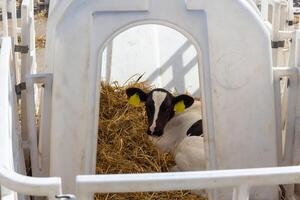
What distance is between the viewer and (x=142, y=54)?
518cm

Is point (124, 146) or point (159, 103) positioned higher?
point (159, 103)

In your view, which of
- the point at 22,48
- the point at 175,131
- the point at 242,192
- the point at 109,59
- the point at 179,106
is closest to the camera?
the point at 242,192

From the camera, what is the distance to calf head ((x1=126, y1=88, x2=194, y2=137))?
13.1ft


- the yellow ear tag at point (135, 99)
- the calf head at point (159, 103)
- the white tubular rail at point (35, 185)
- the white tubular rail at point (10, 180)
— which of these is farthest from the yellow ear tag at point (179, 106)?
the white tubular rail at point (35, 185)

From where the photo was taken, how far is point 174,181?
183 cm

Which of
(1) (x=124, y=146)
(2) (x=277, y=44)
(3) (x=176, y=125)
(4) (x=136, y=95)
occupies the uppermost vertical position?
(2) (x=277, y=44)

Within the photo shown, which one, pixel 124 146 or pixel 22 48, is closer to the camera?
pixel 22 48

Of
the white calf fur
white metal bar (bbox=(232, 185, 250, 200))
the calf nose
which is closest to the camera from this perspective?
white metal bar (bbox=(232, 185, 250, 200))

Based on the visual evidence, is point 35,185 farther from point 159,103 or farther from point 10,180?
point 159,103

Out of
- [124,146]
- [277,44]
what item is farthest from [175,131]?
[277,44]

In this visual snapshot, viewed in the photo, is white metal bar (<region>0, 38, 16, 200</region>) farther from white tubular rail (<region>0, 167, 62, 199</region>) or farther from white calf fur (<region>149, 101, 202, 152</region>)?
white calf fur (<region>149, 101, 202, 152</region>)

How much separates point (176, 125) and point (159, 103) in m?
0.31

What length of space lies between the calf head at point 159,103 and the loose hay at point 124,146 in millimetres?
197

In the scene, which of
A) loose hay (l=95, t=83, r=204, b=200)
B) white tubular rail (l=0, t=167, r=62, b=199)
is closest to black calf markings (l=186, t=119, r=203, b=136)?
loose hay (l=95, t=83, r=204, b=200)
